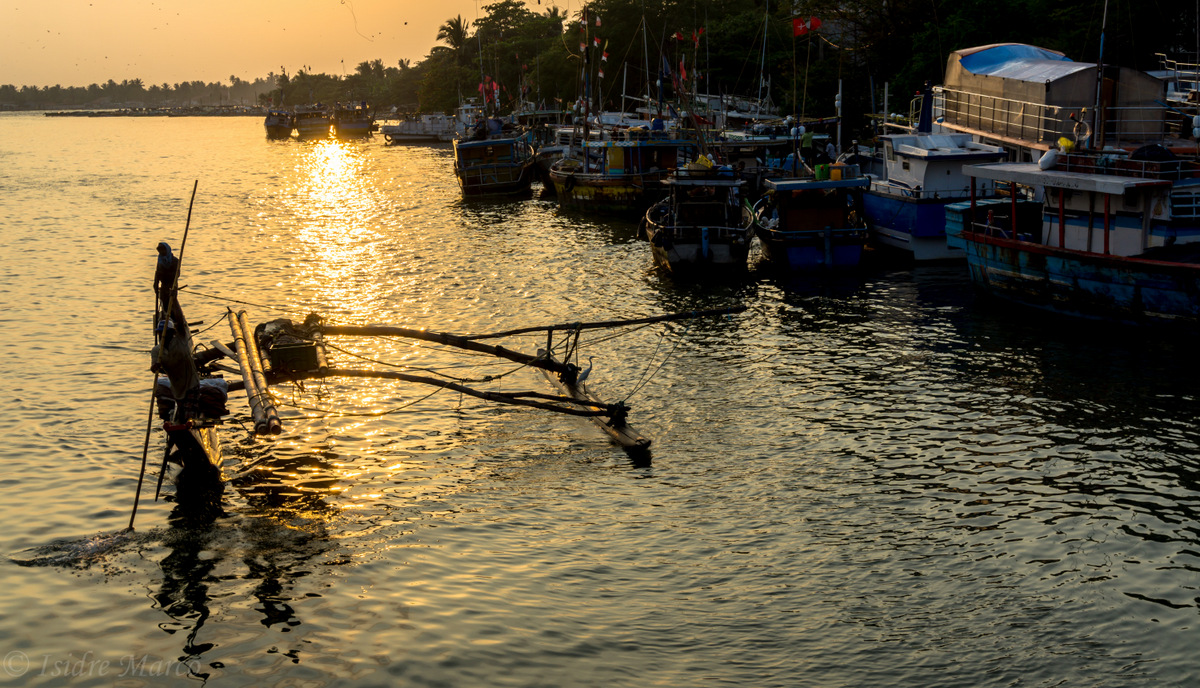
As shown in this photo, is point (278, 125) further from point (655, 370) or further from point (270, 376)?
point (270, 376)

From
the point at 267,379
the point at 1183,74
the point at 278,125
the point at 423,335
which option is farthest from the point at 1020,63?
the point at 278,125

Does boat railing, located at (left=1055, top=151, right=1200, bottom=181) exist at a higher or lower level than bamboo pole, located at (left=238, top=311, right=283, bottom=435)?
higher

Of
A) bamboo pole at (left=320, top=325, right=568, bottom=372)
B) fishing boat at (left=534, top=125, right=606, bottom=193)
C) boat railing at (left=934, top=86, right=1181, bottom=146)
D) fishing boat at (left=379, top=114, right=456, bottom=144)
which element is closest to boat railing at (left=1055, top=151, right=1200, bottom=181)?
boat railing at (left=934, top=86, right=1181, bottom=146)

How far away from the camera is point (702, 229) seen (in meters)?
30.7

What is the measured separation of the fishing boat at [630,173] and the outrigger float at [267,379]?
3037 cm

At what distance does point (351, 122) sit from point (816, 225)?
106 meters

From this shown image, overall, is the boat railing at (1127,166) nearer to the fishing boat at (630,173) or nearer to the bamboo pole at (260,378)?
the bamboo pole at (260,378)

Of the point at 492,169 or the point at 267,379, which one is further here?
the point at 492,169

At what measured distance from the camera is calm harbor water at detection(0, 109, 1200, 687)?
1010 centimetres

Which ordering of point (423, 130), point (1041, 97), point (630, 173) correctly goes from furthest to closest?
point (423, 130) < point (630, 173) < point (1041, 97)

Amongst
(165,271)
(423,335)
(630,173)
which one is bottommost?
(423,335)

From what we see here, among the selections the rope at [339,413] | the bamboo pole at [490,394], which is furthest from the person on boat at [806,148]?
the bamboo pole at [490,394]

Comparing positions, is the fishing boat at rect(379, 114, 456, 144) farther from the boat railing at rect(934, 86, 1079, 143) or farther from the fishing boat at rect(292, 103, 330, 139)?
the boat railing at rect(934, 86, 1079, 143)

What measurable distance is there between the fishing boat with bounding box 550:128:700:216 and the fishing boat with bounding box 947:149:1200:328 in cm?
2218
